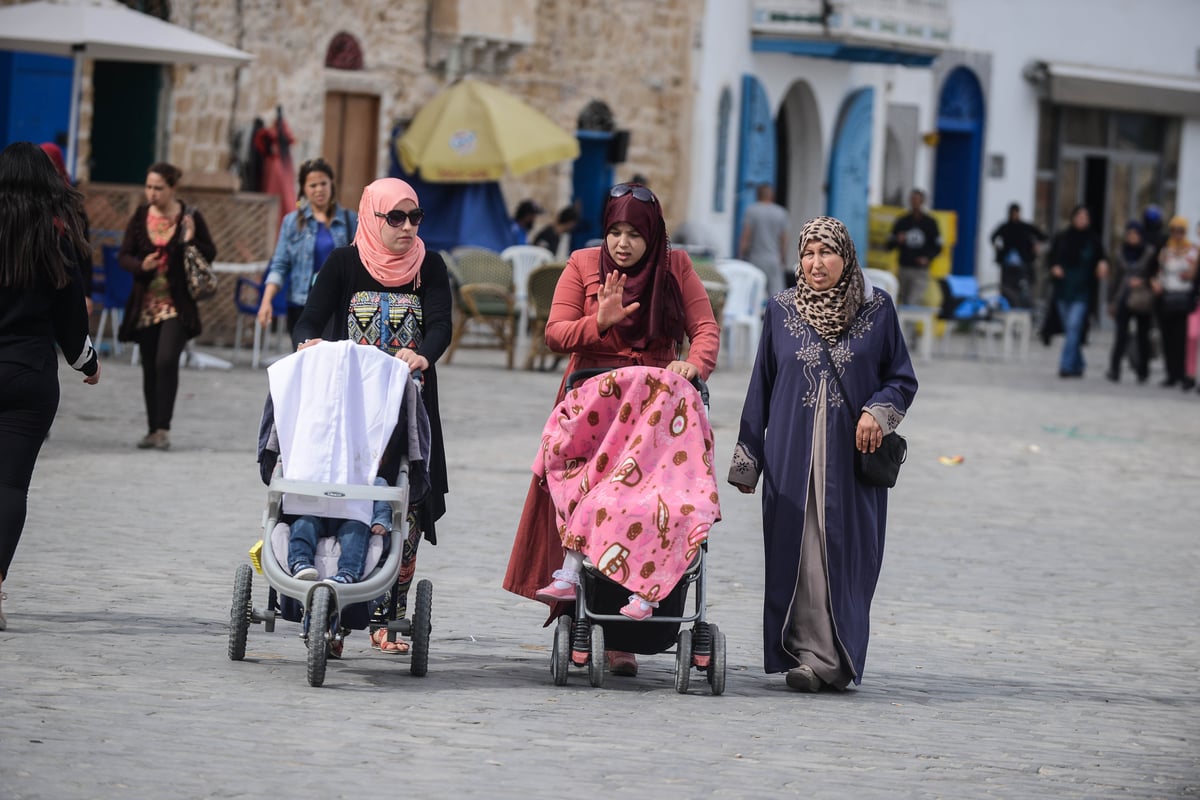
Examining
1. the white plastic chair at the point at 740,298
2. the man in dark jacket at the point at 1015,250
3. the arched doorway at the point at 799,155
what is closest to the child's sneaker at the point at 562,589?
the white plastic chair at the point at 740,298

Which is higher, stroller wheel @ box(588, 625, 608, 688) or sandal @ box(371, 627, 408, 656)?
stroller wheel @ box(588, 625, 608, 688)

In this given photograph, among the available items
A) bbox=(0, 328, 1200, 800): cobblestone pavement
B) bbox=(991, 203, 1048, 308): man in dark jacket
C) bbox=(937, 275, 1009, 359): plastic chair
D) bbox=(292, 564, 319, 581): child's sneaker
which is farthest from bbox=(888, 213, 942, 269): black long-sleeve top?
bbox=(292, 564, 319, 581): child's sneaker

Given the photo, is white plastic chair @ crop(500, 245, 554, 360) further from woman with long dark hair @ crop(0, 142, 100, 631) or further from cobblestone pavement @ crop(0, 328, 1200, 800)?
woman with long dark hair @ crop(0, 142, 100, 631)

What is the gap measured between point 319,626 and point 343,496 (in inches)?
17.4

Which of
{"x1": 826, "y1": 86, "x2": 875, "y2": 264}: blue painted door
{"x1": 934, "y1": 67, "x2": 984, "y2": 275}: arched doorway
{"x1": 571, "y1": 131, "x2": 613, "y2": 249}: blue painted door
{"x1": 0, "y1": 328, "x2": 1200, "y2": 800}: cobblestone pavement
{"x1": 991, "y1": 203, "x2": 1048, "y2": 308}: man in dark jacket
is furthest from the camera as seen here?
{"x1": 934, "y1": 67, "x2": 984, "y2": 275}: arched doorway

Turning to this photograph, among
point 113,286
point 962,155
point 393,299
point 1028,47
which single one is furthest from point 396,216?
point 1028,47

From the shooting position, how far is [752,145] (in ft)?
101

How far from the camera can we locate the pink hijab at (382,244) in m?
7.20

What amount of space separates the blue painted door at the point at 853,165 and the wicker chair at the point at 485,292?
1229 cm

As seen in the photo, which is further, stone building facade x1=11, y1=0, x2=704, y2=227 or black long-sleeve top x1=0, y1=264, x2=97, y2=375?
stone building facade x1=11, y1=0, x2=704, y2=227

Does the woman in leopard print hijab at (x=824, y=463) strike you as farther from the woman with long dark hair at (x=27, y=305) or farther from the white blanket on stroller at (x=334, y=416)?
the woman with long dark hair at (x=27, y=305)

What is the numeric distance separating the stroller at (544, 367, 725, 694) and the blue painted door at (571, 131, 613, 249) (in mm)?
22146

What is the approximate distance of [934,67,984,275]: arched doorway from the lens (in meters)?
37.0

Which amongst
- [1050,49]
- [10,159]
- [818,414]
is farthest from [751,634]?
[1050,49]
